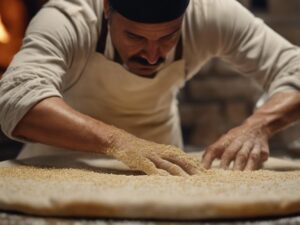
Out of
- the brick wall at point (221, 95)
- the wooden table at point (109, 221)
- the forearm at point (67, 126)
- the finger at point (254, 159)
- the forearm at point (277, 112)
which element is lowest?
the brick wall at point (221, 95)

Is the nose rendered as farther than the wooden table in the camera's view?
Yes

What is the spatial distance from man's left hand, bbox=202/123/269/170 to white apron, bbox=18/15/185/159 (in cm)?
35

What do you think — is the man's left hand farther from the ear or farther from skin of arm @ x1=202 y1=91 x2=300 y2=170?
the ear

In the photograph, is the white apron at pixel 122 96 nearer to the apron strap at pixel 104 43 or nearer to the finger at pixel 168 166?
the apron strap at pixel 104 43

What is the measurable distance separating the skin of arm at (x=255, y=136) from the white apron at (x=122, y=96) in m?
0.33

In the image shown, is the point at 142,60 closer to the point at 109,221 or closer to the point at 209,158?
the point at 209,158

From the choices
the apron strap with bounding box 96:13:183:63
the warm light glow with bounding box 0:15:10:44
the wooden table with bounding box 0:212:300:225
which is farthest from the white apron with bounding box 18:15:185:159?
the warm light glow with bounding box 0:15:10:44

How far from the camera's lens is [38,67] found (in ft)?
5.09

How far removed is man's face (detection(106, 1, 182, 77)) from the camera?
1.57m

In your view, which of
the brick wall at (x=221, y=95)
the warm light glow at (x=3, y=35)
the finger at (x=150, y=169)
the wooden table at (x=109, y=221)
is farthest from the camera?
the brick wall at (x=221, y=95)

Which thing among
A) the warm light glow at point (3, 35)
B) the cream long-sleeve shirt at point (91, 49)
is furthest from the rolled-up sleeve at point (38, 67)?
the warm light glow at point (3, 35)

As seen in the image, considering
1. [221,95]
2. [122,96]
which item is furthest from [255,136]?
[221,95]

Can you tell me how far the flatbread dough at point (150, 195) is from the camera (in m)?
1.01

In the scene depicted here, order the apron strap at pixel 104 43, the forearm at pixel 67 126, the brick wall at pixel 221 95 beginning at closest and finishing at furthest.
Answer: the forearm at pixel 67 126 < the apron strap at pixel 104 43 < the brick wall at pixel 221 95
